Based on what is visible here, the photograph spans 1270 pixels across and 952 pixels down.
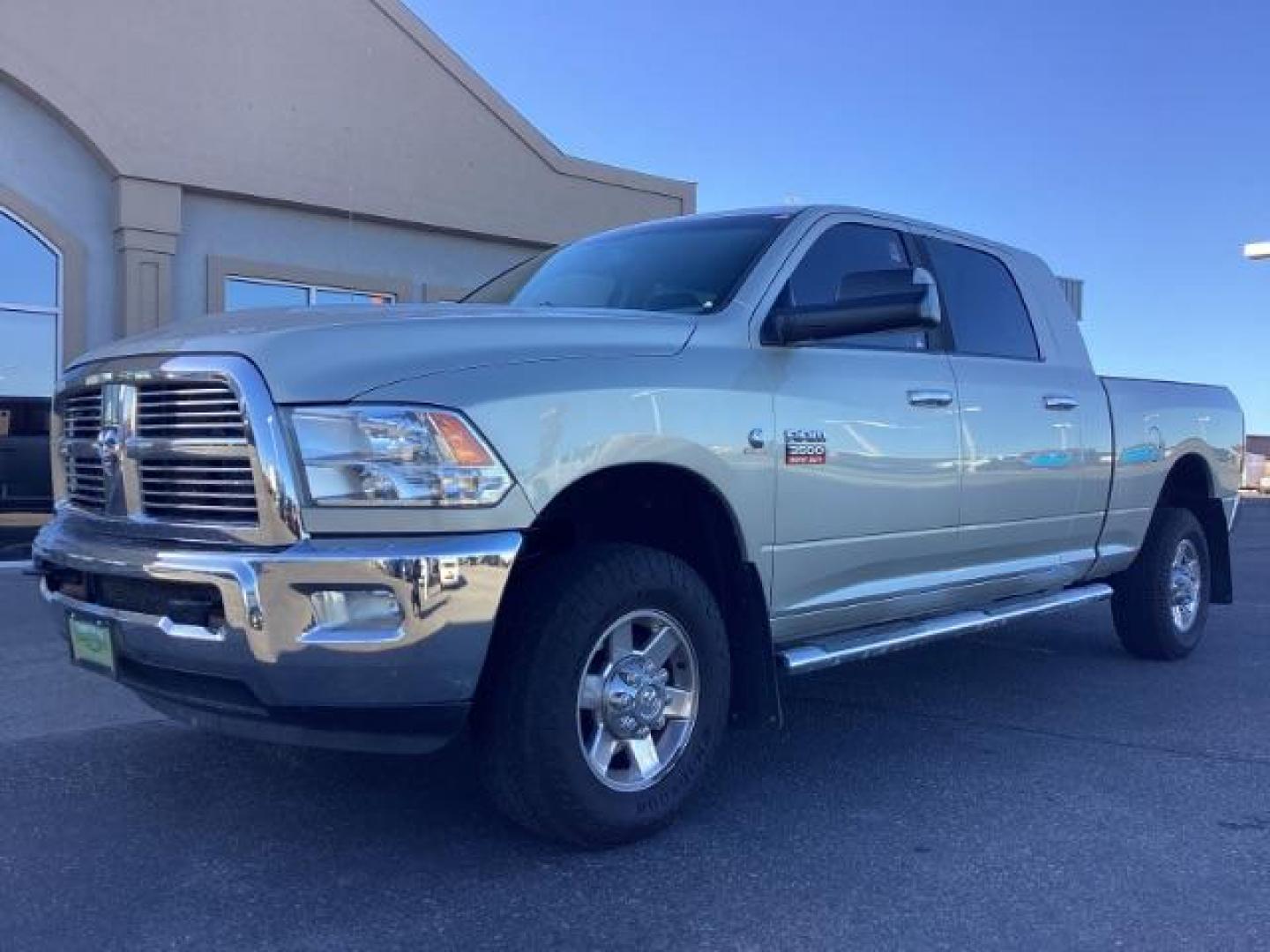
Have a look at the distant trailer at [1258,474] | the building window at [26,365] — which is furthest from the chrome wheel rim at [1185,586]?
the distant trailer at [1258,474]

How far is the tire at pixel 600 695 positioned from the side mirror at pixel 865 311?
95 cm

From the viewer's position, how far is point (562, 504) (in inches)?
152

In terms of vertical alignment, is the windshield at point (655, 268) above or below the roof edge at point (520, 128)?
below

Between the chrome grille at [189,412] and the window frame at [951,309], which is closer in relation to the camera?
the chrome grille at [189,412]

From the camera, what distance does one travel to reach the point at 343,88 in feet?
42.4

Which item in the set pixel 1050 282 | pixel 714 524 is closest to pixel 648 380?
pixel 714 524

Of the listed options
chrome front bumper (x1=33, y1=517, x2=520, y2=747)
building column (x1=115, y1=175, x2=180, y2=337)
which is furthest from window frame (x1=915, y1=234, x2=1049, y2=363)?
building column (x1=115, y1=175, x2=180, y2=337)

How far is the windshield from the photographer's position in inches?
182

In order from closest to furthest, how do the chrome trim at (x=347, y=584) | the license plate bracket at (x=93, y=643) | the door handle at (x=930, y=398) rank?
the chrome trim at (x=347, y=584)
the license plate bracket at (x=93, y=643)
the door handle at (x=930, y=398)

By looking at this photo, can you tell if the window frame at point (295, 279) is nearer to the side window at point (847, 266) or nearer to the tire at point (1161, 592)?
the side window at point (847, 266)

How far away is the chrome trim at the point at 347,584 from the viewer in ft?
10.5

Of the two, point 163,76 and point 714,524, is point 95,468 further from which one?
point 163,76

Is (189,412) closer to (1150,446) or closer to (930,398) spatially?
(930,398)

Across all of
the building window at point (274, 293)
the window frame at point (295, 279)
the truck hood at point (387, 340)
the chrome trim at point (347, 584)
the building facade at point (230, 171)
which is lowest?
the chrome trim at point (347, 584)
